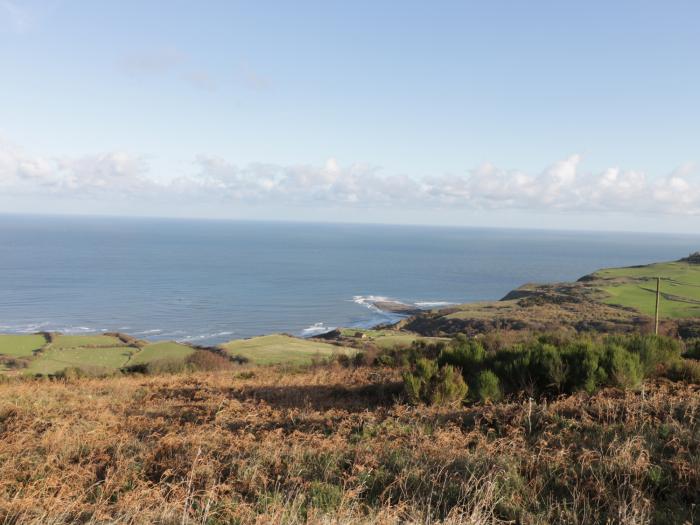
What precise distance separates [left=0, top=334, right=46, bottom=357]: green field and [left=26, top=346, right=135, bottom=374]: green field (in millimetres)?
2072

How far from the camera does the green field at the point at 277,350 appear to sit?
3484cm

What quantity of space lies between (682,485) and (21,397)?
1307 cm

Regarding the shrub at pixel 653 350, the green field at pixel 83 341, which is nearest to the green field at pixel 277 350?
the green field at pixel 83 341

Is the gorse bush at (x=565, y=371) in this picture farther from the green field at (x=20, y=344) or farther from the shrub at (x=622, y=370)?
the green field at (x=20, y=344)

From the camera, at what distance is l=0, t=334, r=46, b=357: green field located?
42050 millimetres

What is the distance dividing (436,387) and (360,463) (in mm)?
4635

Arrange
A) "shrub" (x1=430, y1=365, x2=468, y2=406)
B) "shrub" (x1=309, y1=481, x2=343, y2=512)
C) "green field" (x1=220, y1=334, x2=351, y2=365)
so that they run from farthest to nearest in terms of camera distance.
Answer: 1. "green field" (x1=220, y1=334, x2=351, y2=365)
2. "shrub" (x1=430, y1=365, x2=468, y2=406)
3. "shrub" (x1=309, y1=481, x2=343, y2=512)

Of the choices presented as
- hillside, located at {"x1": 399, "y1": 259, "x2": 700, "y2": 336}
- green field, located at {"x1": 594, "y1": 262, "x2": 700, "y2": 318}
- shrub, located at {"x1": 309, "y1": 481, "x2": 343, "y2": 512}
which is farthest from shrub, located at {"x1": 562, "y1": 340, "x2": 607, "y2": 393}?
green field, located at {"x1": 594, "y1": 262, "x2": 700, "y2": 318}

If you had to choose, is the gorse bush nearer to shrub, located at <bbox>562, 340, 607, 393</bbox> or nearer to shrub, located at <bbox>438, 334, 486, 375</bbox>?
shrub, located at <bbox>562, 340, 607, 393</bbox>

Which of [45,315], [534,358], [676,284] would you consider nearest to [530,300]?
[676,284]

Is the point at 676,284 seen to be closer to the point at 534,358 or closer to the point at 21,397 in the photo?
the point at 534,358

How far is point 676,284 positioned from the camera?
74.2 m

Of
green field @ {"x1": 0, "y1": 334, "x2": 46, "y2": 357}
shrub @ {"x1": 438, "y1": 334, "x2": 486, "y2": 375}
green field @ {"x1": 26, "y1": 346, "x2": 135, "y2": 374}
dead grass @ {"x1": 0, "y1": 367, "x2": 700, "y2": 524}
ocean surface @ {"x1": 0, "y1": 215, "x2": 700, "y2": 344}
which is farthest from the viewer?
ocean surface @ {"x1": 0, "y1": 215, "x2": 700, "y2": 344}

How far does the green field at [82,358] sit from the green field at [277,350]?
8814 mm
